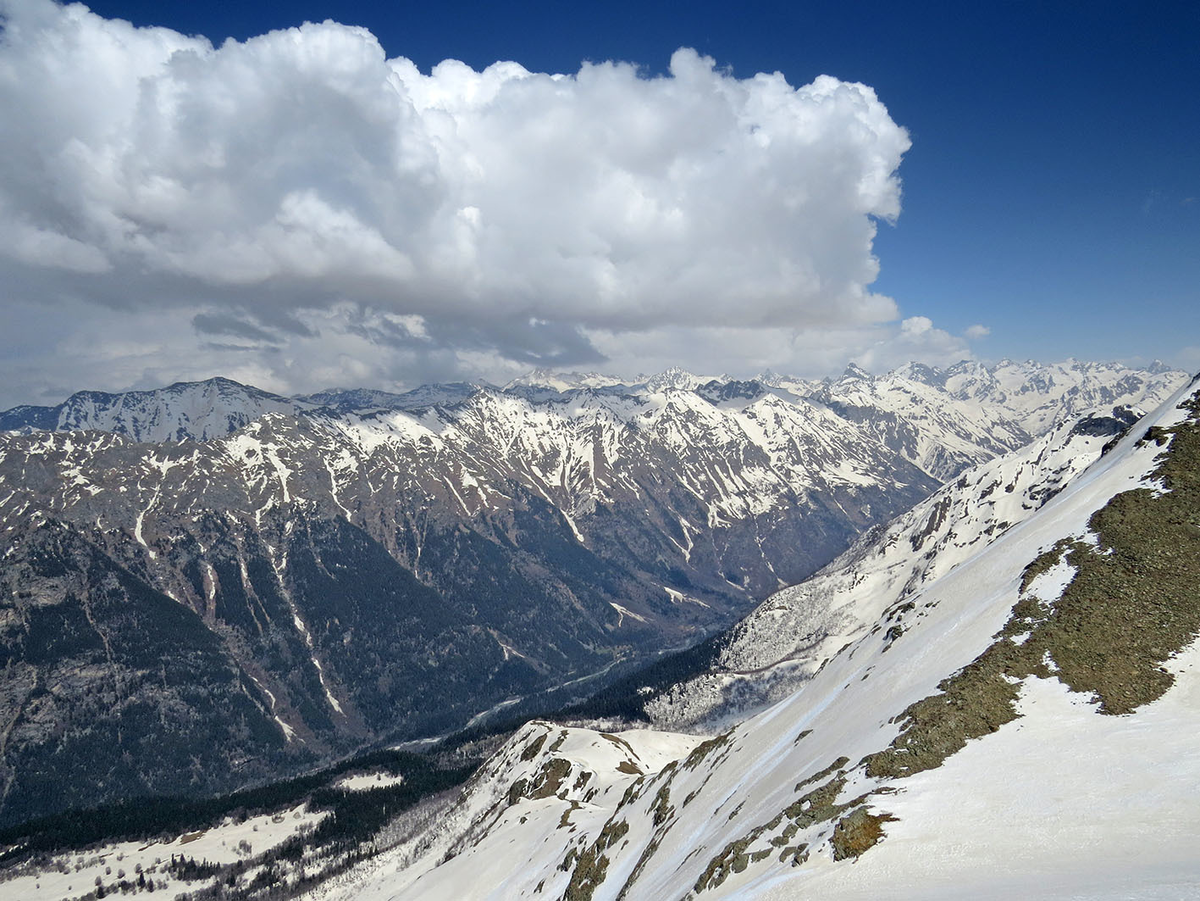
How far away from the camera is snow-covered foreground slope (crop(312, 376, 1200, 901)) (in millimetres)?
29906

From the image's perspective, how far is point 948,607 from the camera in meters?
69.6

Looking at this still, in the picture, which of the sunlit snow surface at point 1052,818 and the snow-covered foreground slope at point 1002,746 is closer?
the sunlit snow surface at point 1052,818

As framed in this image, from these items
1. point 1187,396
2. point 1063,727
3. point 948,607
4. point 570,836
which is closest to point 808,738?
point 948,607

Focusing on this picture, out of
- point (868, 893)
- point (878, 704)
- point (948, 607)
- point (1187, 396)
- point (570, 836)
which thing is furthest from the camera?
point (570, 836)

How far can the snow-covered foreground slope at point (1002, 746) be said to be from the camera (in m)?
29.9

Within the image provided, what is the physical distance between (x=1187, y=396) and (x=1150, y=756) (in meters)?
64.5

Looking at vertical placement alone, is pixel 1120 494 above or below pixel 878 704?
above

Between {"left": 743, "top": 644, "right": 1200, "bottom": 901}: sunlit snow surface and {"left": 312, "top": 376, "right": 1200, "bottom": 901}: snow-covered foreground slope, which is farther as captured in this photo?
{"left": 312, "top": 376, "right": 1200, "bottom": 901}: snow-covered foreground slope

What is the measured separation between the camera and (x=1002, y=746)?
40.8 metres

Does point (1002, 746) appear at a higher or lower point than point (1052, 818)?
higher

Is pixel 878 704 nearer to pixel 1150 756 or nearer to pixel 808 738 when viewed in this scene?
pixel 808 738

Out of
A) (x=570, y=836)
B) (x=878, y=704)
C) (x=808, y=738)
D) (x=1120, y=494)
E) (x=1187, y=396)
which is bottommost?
(x=570, y=836)

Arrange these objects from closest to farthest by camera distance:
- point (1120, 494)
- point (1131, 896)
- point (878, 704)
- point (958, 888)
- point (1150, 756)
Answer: point (1131, 896), point (958, 888), point (1150, 756), point (878, 704), point (1120, 494)

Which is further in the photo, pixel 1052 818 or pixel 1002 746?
pixel 1002 746
